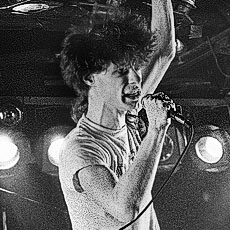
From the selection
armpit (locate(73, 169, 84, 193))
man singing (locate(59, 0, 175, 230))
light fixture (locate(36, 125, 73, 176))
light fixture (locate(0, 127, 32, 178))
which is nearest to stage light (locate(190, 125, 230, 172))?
light fixture (locate(36, 125, 73, 176))

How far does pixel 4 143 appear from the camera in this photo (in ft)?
7.26

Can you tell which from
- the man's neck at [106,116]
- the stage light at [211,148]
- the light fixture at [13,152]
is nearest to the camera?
the man's neck at [106,116]

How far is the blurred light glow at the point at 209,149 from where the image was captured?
2388mm

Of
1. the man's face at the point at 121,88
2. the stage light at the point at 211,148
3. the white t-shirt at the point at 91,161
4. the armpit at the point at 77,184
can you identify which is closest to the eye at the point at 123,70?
the man's face at the point at 121,88

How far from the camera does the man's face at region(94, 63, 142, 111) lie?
1527 millimetres

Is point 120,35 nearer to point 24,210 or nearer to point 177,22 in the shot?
point 177,22

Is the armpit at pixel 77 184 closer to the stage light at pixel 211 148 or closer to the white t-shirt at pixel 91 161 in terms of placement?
the white t-shirt at pixel 91 161

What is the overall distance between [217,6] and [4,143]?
82 centimetres

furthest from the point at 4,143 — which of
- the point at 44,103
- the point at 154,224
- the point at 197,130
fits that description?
the point at 154,224

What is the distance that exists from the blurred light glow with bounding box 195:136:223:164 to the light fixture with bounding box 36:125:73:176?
1.63 ft

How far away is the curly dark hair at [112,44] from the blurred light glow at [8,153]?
705mm

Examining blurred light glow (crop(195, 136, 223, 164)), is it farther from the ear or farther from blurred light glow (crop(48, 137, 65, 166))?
the ear

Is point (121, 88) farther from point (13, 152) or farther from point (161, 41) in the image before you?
point (13, 152)

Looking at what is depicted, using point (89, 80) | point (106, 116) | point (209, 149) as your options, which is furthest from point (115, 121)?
point (209, 149)
